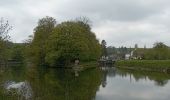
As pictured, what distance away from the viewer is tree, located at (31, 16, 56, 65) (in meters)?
92.4

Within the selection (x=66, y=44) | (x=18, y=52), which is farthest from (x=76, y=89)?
(x=18, y=52)

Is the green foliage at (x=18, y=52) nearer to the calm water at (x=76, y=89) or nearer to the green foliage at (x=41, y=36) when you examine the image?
the green foliage at (x=41, y=36)

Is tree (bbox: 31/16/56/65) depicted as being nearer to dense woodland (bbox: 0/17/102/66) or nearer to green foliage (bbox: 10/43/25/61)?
dense woodland (bbox: 0/17/102/66)

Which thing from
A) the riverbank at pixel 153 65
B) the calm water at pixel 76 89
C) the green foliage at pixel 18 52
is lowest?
the calm water at pixel 76 89

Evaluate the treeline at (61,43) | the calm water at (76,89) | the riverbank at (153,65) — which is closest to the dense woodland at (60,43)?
the treeline at (61,43)

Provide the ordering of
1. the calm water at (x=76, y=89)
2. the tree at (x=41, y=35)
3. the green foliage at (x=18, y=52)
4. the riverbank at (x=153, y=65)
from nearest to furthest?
the calm water at (x=76, y=89), the riverbank at (x=153, y=65), the tree at (x=41, y=35), the green foliage at (x=18, y=52)

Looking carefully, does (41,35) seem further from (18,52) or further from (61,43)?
(18,52)

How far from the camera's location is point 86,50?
85.2 metres

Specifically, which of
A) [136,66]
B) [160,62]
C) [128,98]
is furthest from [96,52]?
[128,98]

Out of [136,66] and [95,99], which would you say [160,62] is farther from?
[95,99]

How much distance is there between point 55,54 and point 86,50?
7.63m

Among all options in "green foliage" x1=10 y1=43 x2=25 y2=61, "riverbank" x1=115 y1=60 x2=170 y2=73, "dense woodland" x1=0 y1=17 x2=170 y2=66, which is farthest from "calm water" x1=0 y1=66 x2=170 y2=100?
"green foliage" x1=10 y1=43 x2=25 y2=61

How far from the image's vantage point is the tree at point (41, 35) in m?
92.4

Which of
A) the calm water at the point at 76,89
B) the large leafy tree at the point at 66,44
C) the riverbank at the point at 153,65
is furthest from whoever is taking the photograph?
the large leafy tree at the point at 66,44
